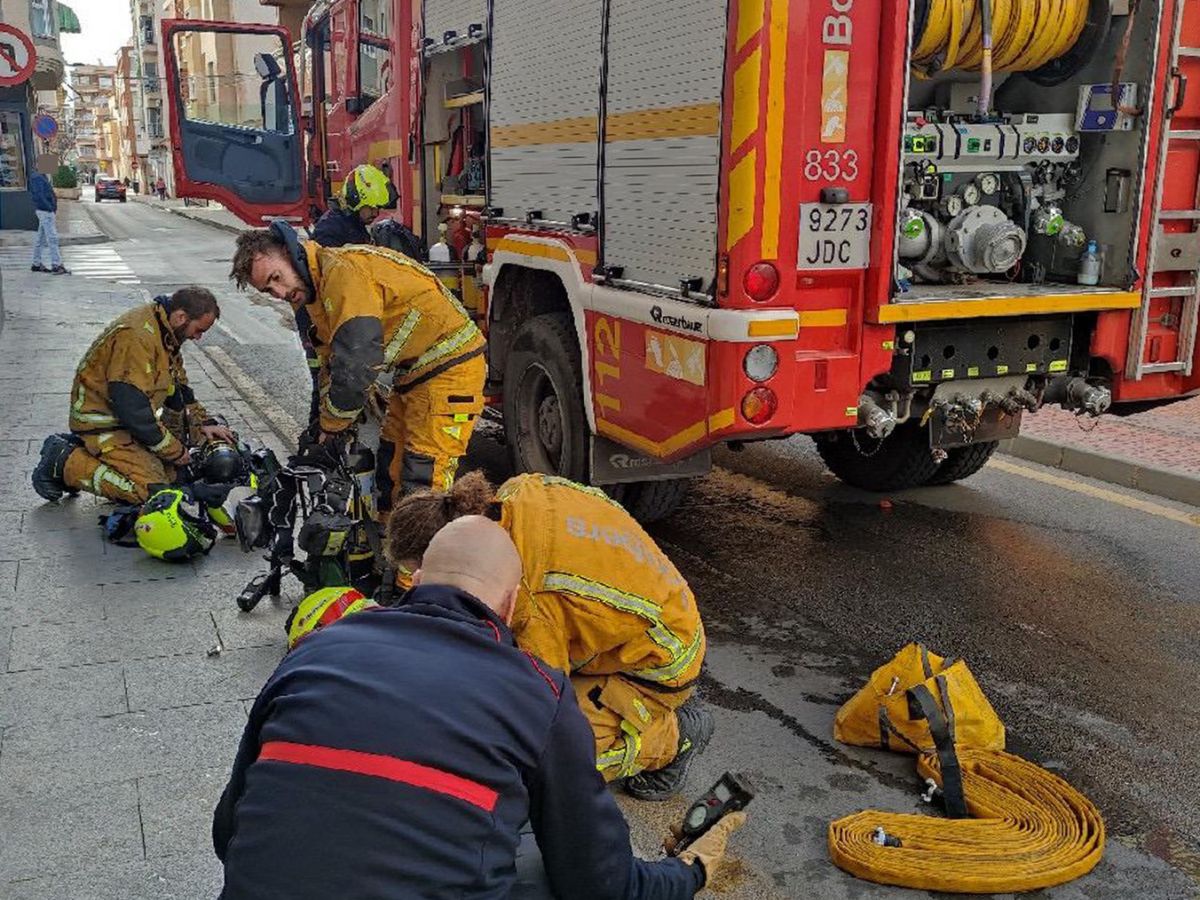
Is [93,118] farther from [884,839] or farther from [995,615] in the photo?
[884,839]

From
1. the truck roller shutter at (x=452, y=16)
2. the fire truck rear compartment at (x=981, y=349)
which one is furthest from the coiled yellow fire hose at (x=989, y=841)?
the truck roller shutter at (x=452, y=16)

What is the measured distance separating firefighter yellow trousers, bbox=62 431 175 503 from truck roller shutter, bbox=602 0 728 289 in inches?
94.1

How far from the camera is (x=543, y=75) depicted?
554 centimetres

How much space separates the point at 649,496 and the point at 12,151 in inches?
1004

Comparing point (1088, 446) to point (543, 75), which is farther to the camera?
point (1088, 446)

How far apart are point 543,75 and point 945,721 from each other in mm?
3595

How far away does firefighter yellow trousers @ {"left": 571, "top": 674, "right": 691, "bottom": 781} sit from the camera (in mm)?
3064

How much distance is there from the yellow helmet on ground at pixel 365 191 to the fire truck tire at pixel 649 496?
231 centimetres

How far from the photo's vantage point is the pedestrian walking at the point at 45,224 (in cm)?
1709

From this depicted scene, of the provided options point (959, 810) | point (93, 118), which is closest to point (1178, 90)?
point (959, 810)

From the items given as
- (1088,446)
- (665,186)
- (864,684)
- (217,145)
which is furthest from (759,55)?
(217,145)

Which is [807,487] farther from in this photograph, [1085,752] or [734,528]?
[1085,752]

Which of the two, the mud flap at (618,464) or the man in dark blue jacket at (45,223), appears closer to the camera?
the mud flap at (618,464)

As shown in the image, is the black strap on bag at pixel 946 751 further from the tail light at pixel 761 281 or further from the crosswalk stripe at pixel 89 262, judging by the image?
the crosswalk stripe at pixel 89 262
